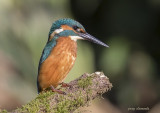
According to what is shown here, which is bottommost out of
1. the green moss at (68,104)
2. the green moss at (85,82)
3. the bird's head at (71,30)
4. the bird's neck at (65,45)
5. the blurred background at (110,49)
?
the green moss at (68,104)

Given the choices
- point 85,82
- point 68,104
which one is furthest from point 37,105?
point 85,82

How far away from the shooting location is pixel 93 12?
13039 millimetres

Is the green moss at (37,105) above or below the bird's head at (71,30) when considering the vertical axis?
below

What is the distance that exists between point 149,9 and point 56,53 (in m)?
7.19

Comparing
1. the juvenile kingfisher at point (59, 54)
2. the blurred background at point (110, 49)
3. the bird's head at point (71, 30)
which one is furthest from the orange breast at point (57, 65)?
the blurred background at point (110, 49)

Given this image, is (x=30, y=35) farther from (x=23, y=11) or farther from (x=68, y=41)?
(x=68, y=41)

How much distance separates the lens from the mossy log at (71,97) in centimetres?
420

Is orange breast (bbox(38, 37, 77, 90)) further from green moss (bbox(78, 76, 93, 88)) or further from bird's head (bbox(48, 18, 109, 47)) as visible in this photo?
green moss (bbox(78, 76, 93, 88))

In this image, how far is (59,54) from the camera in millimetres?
5367

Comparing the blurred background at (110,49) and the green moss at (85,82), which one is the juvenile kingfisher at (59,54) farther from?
the blurred background at (110,49)

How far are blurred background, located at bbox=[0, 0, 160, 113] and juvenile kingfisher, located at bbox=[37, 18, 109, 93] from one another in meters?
4.43

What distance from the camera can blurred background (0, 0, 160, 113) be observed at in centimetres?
1020

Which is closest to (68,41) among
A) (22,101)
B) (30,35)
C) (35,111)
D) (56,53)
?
(56,53)

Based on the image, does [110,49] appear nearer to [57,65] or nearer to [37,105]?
[57,65]
